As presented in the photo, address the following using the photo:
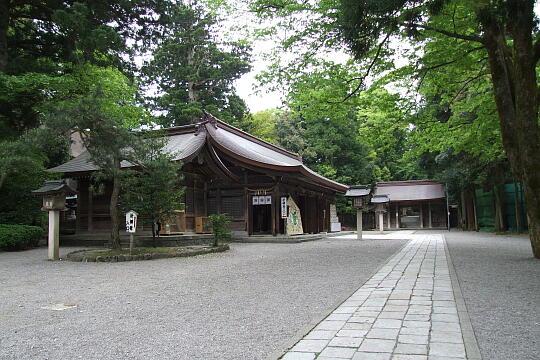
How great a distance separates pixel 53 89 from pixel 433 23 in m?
12.2

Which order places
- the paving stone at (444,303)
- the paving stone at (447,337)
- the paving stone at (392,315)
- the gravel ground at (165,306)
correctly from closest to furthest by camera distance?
the paving stone at (447,337)
the gravel ground at (165,306)
the paving stone at (392,315)
the paving stone at (444,303)

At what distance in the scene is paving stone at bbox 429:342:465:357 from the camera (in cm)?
287

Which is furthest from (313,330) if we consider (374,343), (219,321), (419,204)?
(419,204)

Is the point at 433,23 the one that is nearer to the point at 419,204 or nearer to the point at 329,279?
the point at 329,279

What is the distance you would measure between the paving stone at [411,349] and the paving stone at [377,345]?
0.16ft

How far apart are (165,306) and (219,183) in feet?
40.9

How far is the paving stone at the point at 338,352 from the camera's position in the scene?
9.39ft

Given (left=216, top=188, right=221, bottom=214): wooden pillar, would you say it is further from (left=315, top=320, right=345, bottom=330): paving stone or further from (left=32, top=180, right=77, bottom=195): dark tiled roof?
(left=315, top=320, right=345, bottom=330): paving stone

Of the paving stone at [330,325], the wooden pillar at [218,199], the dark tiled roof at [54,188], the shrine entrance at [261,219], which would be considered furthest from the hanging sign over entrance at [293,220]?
the paving stone at [330,325]

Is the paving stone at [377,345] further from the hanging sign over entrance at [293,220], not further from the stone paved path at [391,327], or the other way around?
the hanging sign over entrance at [293,220]

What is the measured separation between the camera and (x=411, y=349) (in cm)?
298

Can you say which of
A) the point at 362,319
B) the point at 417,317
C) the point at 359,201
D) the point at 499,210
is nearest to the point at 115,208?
the point at 362,319

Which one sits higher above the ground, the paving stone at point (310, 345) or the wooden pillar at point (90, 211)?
the wooden pillar at point (90, 211)

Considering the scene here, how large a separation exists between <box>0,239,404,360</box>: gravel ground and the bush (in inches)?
151
